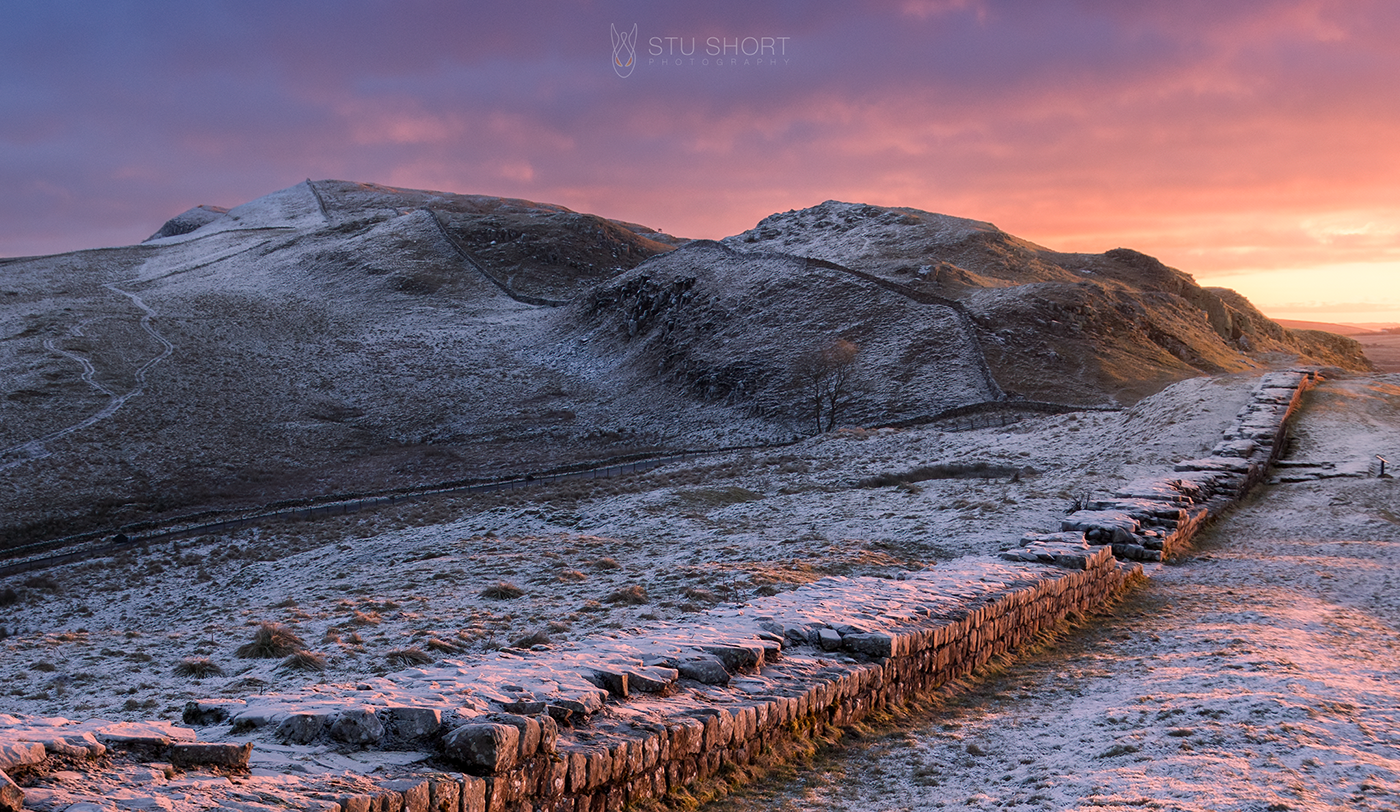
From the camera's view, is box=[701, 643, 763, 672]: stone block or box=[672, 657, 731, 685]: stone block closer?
box=[672, 657, 731, 685]: stone block

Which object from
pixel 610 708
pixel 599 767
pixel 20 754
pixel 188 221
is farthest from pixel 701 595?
pixel 188 221

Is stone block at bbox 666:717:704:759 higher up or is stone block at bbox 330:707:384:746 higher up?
stone block at bbox 330:707:384:746

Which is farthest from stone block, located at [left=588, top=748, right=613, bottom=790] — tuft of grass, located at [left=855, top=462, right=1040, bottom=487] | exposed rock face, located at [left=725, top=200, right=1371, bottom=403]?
exposed rock face, located at [left=725, top=200, right=1371, bottom=403]

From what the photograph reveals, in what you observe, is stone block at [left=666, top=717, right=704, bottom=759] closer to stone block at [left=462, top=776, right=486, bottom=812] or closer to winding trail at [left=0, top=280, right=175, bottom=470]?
stone block at [left=462, top=776, right=486, bottom=812]

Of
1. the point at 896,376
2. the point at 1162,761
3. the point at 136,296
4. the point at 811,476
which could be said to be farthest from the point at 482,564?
the point at 136,296

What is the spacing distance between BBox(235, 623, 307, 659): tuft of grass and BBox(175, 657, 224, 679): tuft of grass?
433 mm

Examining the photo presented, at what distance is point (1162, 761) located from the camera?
6484 millimetres

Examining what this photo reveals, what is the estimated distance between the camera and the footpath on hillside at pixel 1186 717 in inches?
239

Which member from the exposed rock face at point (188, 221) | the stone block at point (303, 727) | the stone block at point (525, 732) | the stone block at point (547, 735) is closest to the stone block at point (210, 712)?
the stone block at point (303, 727)

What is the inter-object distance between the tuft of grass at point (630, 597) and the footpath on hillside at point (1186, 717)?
4.72m

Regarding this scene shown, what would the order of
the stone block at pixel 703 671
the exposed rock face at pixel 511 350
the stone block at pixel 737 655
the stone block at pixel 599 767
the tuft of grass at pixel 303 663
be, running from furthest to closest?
1. the exposed rock face at pixel 511 350
2. the tuft of grass at pixel 303 663
3. the stone block at pixel 737 655
4. the stone block at pixel 703 671
5. the stone block at pixel 599 767

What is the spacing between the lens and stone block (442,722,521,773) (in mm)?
5031

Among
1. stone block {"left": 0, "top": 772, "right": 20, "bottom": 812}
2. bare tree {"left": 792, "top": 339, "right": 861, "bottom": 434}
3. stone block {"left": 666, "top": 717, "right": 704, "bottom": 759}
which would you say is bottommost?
stone block {"left": 666, "top": 717, "right": 704, "bottom": 759}

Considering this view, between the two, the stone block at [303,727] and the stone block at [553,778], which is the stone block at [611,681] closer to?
the stone block at [553,778]
